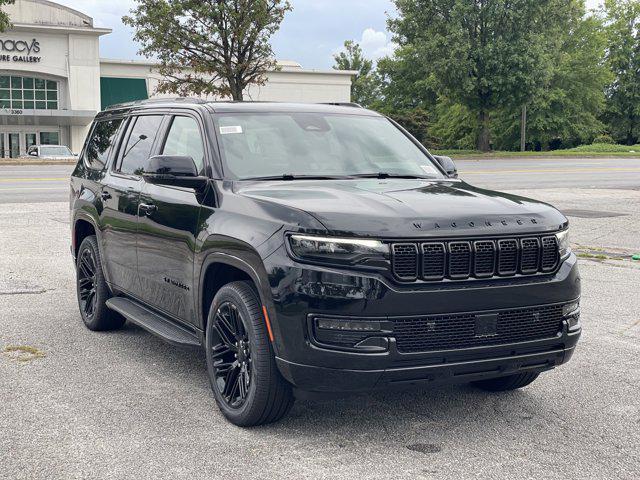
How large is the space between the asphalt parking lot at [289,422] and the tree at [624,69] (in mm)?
72733

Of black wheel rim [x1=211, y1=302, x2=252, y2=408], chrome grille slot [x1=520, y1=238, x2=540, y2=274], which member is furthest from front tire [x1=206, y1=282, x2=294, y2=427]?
chrome grille slot [x1=520, y1=238, x2=540, y2=274]

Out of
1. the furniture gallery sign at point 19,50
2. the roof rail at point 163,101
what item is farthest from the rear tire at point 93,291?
the furniture gallery sign at point 19,50

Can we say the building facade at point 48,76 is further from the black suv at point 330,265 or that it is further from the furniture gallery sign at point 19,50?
the black suv at point 330,265

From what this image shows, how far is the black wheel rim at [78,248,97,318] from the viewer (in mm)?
6770

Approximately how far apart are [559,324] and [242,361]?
5.65ft

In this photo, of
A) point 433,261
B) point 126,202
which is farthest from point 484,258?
point 126,202

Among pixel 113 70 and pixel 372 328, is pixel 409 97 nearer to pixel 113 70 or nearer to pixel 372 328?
pixel 113 70

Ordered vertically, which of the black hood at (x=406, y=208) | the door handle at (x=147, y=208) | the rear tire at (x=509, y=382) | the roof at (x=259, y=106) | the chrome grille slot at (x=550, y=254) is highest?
the roof at (x=259, y=106)

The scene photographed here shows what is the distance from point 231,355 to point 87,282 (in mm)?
2829

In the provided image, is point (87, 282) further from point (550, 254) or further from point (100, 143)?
point (550, 254)

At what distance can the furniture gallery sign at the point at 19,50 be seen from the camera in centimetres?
5984

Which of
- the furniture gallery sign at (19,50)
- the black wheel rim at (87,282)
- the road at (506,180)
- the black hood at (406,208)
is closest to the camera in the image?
the black hood at (406,208)

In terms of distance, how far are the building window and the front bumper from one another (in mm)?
62337

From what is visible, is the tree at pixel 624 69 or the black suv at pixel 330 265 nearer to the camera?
the black suv at pixel 330 265
